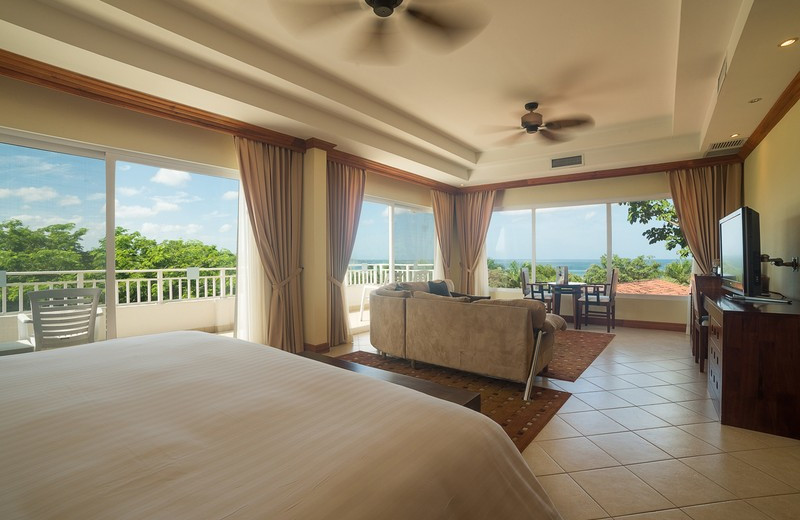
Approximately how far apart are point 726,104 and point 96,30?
4.97 metres

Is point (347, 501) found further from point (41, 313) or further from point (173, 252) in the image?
point (173, 252)

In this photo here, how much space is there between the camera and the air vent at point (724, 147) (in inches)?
172

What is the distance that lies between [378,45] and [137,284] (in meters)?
4.70

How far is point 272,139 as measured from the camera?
4086mm

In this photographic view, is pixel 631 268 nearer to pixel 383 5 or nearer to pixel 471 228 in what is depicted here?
pixel 471 228

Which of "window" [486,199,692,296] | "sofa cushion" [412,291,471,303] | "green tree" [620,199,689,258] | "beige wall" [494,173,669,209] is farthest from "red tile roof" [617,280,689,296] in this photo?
"sofa cushion" [412,291,471,303]

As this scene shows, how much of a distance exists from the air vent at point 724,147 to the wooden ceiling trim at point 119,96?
5.23 m

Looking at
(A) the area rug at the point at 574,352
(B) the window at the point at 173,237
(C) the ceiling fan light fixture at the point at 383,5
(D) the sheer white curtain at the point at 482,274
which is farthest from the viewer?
(D) the sheer white curtain at the point at 482,274

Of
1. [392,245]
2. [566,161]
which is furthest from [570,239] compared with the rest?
[392,245]

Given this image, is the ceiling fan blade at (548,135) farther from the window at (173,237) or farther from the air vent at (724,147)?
the window at (173,237)

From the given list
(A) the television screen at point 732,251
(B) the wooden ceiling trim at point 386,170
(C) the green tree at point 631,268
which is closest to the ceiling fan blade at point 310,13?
(B) the wooden ceiling trim at point 386,170

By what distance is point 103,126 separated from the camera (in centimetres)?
314

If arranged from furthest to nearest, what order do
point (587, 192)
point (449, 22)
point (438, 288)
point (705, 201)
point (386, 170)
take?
point (587, 192) → point (386, 170) → point (705, 201) → point (438, 288) → point (449, 22)

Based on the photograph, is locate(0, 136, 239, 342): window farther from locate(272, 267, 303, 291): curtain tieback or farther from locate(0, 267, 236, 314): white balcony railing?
locate(272, 267, 303, 291): curtain tieback
